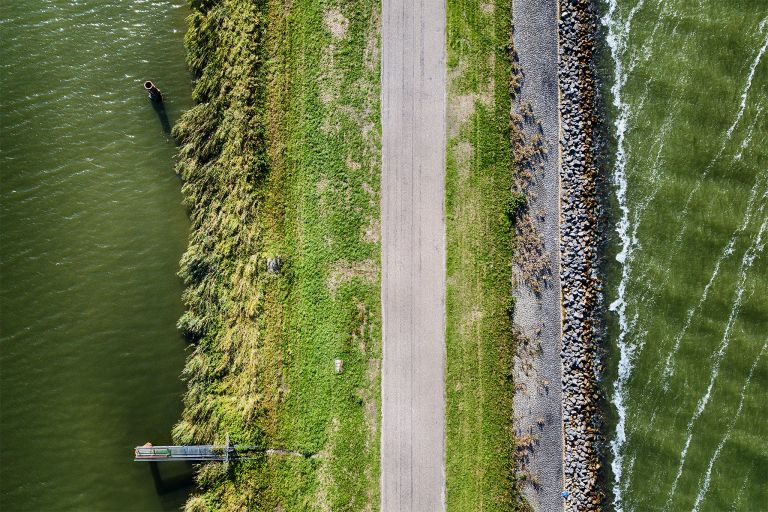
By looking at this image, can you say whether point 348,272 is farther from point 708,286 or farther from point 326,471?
point 708,286

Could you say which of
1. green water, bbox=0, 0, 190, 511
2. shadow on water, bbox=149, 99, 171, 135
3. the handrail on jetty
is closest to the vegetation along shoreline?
the handrail on jetty

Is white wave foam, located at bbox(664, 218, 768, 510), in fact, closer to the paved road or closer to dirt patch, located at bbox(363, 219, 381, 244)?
the paved road

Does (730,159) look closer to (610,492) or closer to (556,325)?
(556,325)

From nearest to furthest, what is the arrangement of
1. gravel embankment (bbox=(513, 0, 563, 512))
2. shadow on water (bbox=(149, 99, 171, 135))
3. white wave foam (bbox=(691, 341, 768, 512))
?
1. gravel embankment (bbox=(513, 0, 563, 512))
2. white wave foam (bbox=(691, 341, 768, 512))
3. shadow on water (bbox=(149, 99, 171, 135))

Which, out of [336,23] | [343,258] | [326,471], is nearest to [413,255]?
[343,258]

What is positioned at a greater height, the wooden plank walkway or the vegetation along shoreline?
the vegetation along shoreline

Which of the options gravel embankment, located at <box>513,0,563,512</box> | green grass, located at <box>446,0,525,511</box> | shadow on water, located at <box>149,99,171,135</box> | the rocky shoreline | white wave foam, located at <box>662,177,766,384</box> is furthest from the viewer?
shadow on water, located at <box>149,99,171,135</box>
